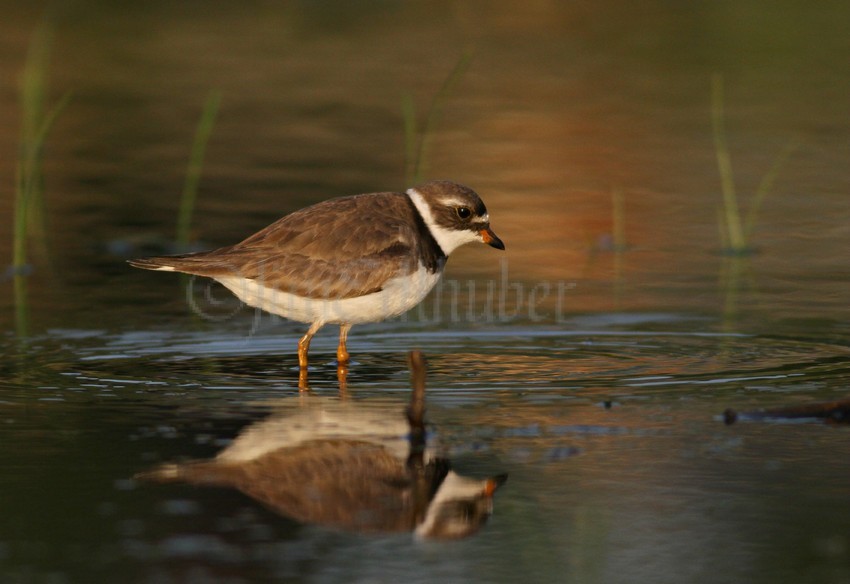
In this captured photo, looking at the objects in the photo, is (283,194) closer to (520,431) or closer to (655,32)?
(520,431)

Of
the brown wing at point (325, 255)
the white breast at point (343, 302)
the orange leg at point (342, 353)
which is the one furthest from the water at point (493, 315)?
the brown wing at point (325, 255)

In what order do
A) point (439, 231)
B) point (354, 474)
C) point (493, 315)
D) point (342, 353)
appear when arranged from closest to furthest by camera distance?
1. point (354, 474)
2. point (342, 353)
3. point (439, 231)
4. point (493, 315)

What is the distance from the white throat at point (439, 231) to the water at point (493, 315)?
747mm

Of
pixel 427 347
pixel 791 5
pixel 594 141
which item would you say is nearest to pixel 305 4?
pixel 791 5

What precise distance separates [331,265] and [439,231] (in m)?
1.01

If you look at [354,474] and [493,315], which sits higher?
[493,315]

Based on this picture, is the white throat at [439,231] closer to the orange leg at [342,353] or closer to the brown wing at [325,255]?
the brown wing at [325,255]

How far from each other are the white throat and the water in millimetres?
747

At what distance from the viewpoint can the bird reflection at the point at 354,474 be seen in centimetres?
681

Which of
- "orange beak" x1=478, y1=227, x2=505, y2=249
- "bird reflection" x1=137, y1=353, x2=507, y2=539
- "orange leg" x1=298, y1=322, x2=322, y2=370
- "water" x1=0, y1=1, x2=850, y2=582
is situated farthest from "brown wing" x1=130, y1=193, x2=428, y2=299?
"bird reflection" x1=137, y1=353, x2=507, y2=539

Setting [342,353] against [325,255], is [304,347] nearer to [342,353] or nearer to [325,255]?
[342,353]

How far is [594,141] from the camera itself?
19984mm

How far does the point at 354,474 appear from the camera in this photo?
7395 mm

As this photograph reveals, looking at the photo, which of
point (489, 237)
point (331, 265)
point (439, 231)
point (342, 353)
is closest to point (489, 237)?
point (489, 237)
